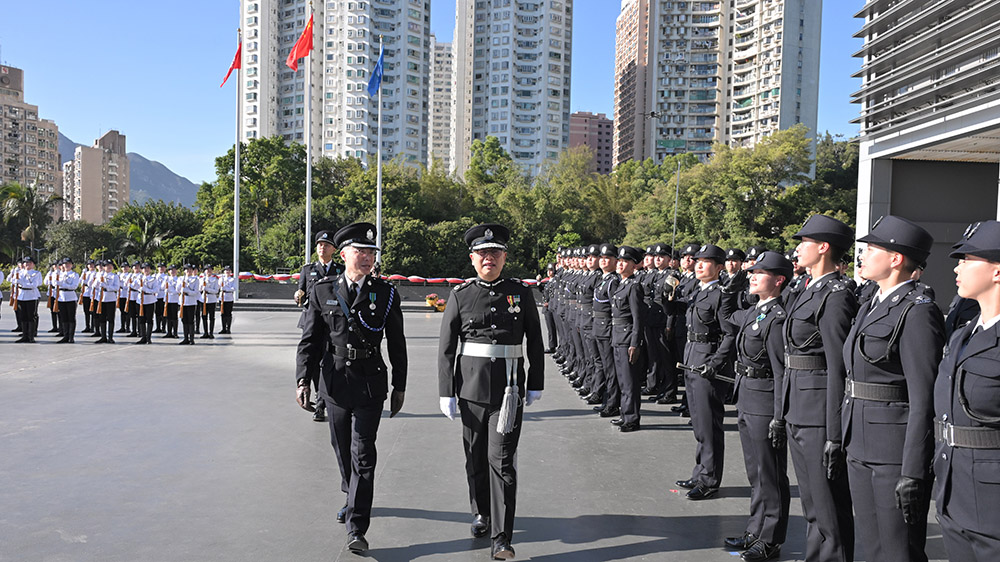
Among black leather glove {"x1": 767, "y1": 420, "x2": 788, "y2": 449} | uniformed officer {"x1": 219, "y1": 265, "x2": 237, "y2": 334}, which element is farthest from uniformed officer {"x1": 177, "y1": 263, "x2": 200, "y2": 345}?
black leather glove {"x1": 767, "y1": 420, "x2": 788, "y2": 449}

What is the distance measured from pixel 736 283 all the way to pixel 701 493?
203cm

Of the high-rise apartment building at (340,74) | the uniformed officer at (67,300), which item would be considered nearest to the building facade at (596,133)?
the high-rise apartment building at (340,74)

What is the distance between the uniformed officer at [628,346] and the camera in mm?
7070

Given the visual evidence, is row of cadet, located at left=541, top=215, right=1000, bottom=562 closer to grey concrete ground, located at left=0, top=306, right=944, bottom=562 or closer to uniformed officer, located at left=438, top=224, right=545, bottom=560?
grey concrete ground, located at left=0, top=306, right=944, bottom=562

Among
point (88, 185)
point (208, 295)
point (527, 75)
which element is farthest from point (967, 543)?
point (88, 185)

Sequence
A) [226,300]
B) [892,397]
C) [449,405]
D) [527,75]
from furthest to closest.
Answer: [527,75] < [226,300] < [449,405] < [892,397]

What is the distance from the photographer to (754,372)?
435 centimetres

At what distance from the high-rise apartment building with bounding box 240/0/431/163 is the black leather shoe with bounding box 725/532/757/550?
88186mm

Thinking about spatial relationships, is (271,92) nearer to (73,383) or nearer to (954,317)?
(73,383)

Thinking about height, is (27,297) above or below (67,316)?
above

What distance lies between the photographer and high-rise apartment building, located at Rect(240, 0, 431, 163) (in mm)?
91312

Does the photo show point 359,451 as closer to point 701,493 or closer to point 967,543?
point 701,493

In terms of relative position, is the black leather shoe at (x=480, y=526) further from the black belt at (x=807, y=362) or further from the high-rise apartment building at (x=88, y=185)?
the high-rise apartment building at (x=88, y=185)

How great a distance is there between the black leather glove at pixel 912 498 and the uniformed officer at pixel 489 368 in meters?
2.05
